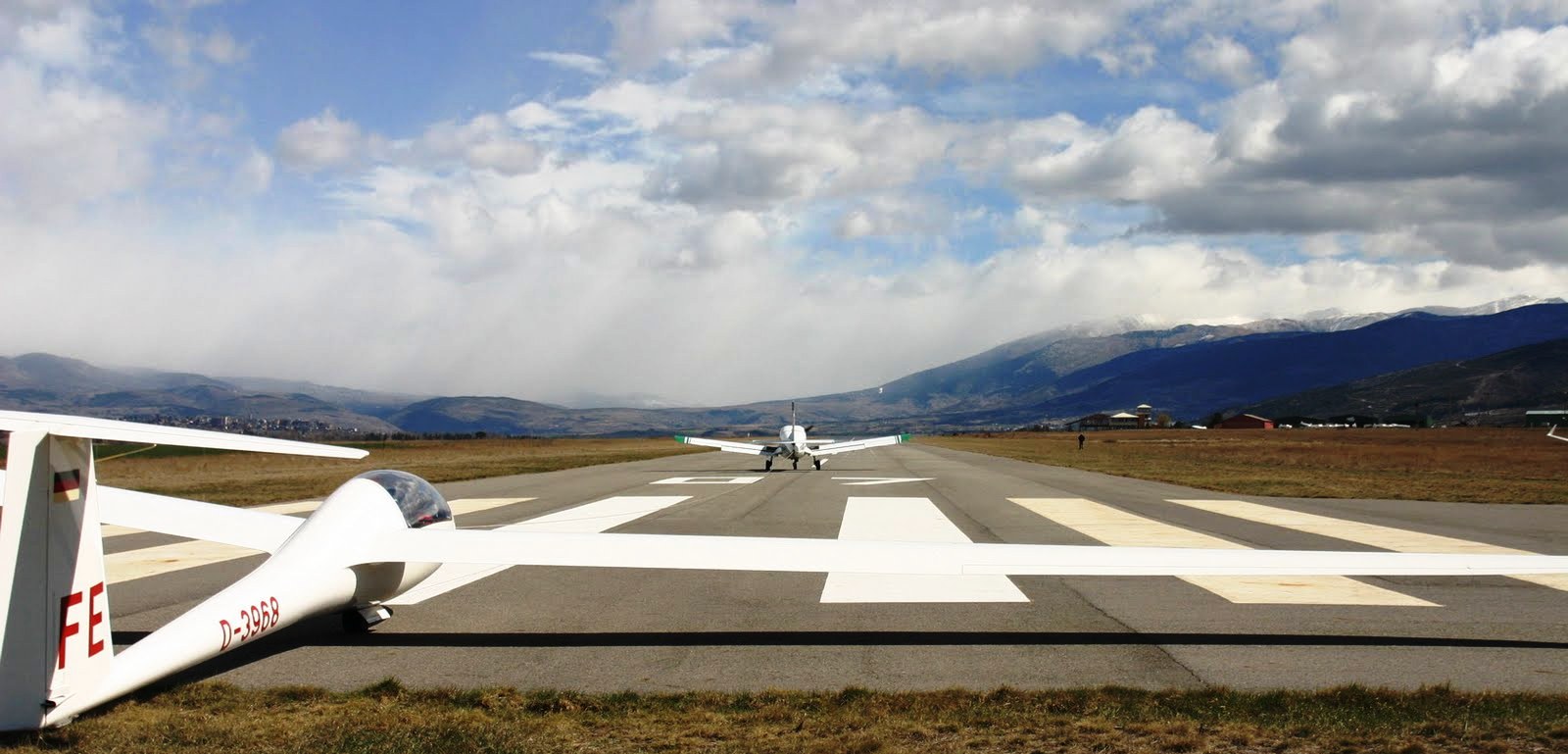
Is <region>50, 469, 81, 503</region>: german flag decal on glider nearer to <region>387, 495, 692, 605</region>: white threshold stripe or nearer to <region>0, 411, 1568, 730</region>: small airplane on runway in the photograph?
<region>0, 411, 1568, 730</region>: small airplane on runway

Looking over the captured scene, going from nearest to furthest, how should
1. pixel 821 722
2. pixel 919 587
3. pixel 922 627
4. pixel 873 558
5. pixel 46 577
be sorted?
1. pixel 46 577
2. pixel 821 722
3. pixel 873 558
4. pixel 922 627
5. pixel 919 587

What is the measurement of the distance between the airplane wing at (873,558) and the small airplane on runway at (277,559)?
23 millimetres

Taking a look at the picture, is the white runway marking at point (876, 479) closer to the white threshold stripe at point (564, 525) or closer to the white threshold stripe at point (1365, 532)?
the white threshold stripe at point (564, 525)

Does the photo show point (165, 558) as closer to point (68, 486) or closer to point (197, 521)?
point (197, 521)

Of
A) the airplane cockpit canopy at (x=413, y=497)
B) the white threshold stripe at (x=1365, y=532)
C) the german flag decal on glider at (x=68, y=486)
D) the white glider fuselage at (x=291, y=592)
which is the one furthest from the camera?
the white threshold stripe at (x=1365, y=532)

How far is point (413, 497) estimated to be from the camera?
9.23 meters

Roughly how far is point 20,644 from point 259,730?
1.35 meters

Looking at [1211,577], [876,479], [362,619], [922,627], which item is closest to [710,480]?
[876,479]

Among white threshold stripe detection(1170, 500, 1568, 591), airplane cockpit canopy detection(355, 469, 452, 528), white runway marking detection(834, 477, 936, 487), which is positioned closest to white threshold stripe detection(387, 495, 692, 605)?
airplane cockpit canopy detection(355, 469, 452, 528)

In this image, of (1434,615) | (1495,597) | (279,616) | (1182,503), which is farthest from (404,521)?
(1182,503)

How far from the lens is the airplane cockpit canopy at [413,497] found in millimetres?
9023

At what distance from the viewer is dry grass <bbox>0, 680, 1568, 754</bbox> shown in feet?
18.6

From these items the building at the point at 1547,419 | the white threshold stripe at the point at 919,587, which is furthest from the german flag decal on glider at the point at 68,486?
the building at the point at 1547,419

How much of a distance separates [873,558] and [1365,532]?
12.5 m
